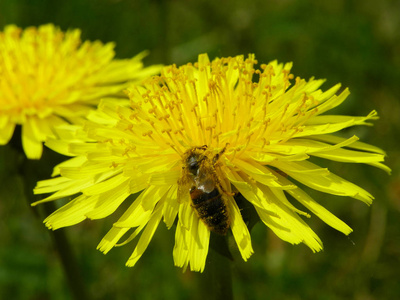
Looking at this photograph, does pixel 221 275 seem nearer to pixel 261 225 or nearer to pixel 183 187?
pixel 183 187

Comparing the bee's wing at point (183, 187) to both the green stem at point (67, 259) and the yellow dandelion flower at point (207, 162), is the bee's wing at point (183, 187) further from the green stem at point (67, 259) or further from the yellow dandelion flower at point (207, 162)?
the green stem at point (67, 259)

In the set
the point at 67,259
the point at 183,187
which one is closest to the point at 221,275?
the point at 183,187

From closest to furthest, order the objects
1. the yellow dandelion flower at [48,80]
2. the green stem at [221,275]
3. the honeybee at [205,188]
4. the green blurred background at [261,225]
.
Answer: the honeybee at [205,188], the green stem at [221,275], the yellow dandelion flower at [48,80], the green blurred background at [261,225]

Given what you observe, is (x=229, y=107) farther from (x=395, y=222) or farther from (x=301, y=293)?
(x=395, y=222)

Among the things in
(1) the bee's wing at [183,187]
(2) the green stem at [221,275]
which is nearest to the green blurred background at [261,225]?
(2) the green stem at [221,275]

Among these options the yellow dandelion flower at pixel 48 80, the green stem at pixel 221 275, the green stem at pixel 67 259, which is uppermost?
the yellow dandelion flower at pixel 48 80

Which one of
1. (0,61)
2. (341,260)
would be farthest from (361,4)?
(0,61)
